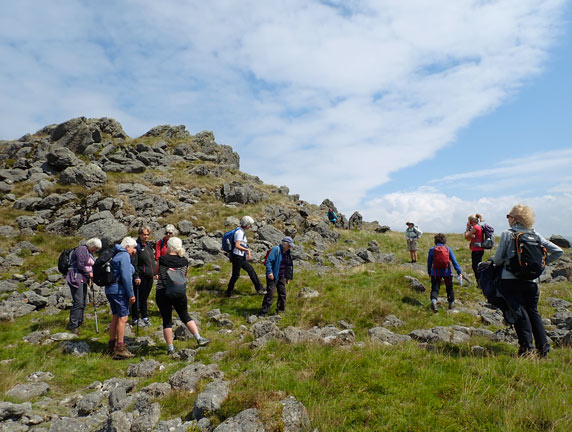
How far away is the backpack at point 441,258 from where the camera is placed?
10656 mm

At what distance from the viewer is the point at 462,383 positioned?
187 inches

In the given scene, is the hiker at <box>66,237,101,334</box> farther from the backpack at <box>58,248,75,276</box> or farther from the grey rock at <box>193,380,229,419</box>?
the grey rock at <box>193,380,229,419</box>

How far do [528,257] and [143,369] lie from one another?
25.1ft

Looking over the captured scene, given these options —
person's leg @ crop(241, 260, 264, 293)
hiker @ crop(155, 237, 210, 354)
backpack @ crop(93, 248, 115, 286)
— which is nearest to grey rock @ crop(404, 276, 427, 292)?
person's leg @ crop(241, 260, 264, 293)

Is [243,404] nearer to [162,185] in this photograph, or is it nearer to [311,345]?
[311,345]

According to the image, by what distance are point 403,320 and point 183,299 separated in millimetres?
6616

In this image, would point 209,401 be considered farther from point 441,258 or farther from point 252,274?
point 441,258

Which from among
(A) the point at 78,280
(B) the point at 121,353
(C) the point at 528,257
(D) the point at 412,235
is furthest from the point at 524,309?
(D) the point at 412,235

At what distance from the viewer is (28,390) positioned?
19.1 feet

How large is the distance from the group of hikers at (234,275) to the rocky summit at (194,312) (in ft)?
1.77

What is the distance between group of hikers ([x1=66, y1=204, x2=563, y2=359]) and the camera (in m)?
5.76

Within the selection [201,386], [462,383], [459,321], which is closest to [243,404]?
[201,386]

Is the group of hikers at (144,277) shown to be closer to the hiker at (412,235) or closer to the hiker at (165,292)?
the hiker at (165,292)

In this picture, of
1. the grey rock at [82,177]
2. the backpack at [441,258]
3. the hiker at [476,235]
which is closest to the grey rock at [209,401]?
the backpack at [441,258]
